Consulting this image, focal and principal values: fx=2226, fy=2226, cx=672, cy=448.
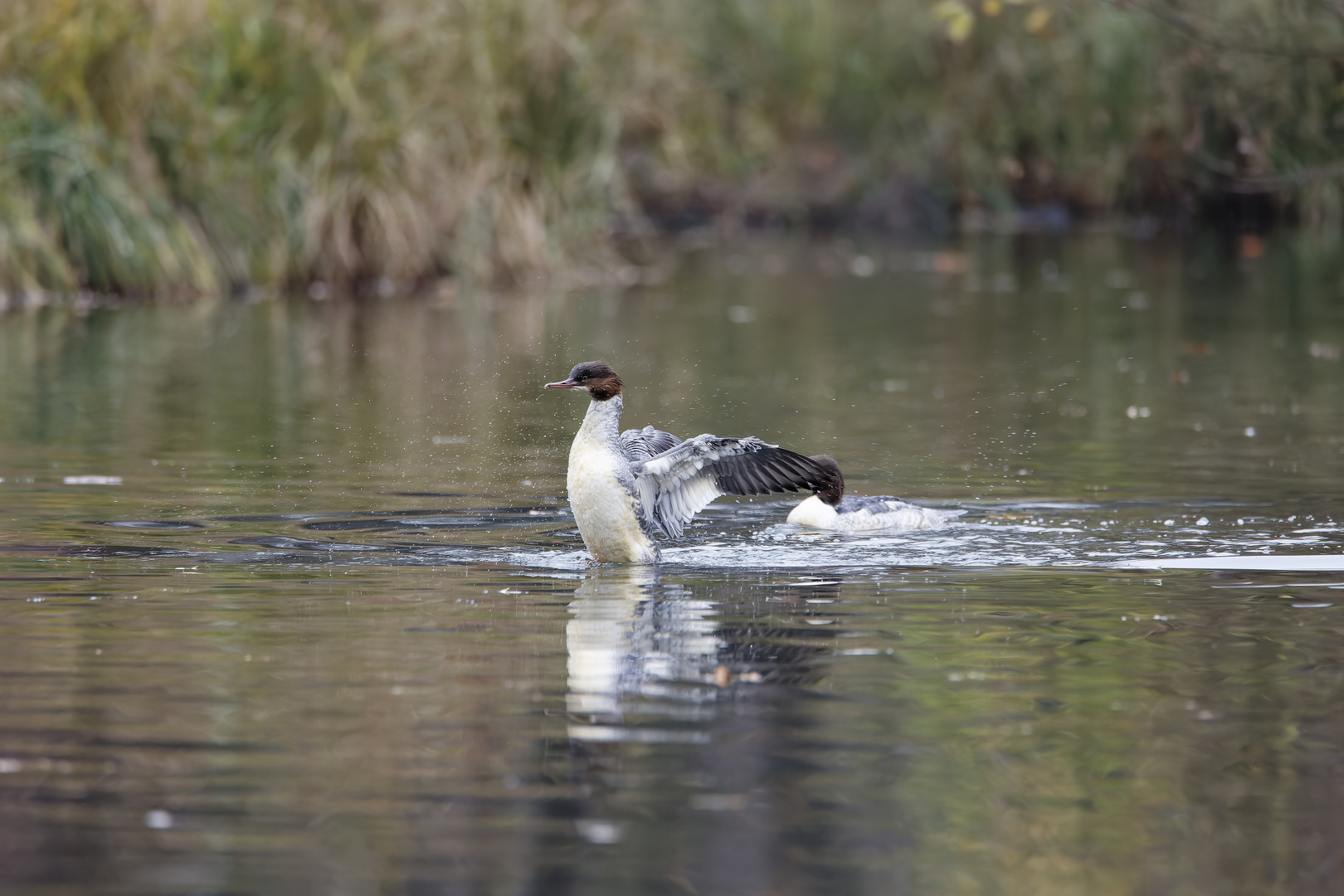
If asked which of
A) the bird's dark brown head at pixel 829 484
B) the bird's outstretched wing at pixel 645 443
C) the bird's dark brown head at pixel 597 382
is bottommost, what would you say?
the bird's dark brown head at pixel 829 484

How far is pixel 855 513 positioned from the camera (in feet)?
30.6

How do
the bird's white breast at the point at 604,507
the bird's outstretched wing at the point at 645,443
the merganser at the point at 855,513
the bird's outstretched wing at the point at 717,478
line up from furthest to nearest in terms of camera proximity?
the merganser at the point at 855,513 < the bird's outstretched wing at the point at 645,443 < the bird's outstretched wing at the point at 717,478 < the bird's white breast at the point at 604,507

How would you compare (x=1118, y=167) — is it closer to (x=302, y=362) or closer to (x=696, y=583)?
(x=302, y=362)

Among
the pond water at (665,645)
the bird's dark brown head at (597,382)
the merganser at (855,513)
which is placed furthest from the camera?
the merganser at (855,513)

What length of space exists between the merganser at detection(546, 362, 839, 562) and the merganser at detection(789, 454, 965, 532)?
0.07 metres

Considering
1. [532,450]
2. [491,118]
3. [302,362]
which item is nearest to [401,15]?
[491,118]

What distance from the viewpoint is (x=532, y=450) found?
1216 centimetres

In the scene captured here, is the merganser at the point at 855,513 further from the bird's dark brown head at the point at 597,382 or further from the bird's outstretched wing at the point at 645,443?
the bird's dark brown head at the point at 597,382

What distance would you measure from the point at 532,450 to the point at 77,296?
9.29 meters

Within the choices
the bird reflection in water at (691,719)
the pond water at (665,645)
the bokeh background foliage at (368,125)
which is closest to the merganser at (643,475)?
the pond water at (665,645)

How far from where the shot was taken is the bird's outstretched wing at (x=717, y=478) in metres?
8.86

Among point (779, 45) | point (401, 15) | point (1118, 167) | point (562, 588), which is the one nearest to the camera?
point (562, 588)

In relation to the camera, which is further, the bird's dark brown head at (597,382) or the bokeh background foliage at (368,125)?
the bokeh background foliage at (368,125)

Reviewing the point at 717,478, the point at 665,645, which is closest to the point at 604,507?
the point at 717,478
